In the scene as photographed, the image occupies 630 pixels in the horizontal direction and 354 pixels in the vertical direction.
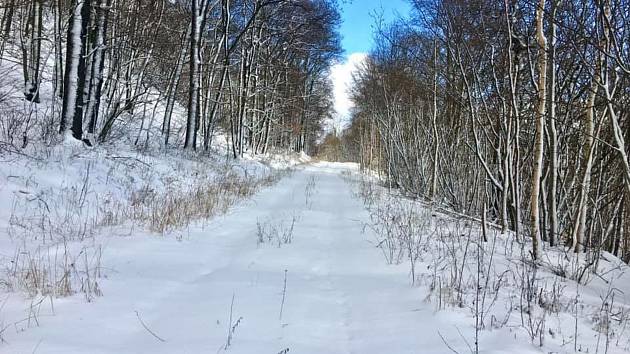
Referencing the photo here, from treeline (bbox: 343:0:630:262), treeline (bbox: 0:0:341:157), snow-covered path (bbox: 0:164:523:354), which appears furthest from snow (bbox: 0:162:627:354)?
treeline (bbox: 0:0:341:157)

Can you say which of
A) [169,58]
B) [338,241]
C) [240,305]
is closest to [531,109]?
[338,241]

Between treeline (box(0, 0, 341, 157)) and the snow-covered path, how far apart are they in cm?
600

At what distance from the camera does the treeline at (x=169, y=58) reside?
10555 millimetres

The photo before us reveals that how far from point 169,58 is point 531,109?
1070cm

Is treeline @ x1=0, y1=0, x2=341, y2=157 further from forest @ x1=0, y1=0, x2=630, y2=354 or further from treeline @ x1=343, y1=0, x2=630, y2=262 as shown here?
treeline @ x1=343, y1=0, x2=630, y2=262

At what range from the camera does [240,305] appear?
11.6 ft

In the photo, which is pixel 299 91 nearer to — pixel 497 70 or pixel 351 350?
pixel 497 70

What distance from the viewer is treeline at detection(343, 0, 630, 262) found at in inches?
232

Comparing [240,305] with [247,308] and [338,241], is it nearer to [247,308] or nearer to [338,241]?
[247,308]

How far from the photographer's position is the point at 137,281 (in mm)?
3928

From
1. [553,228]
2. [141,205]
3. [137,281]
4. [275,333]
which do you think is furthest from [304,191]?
[275,333]

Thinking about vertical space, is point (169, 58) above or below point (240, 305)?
above

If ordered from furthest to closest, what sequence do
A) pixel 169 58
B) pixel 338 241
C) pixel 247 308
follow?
pixel 169 58 → pixel 338 241 → pixel 247 308

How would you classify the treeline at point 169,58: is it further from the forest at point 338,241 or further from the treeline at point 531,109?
the treeline at point 531,109
